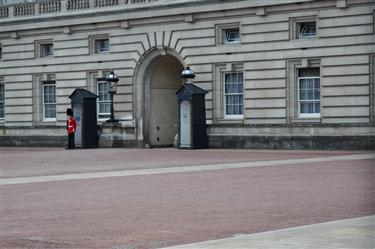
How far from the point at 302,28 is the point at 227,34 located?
3.78 m

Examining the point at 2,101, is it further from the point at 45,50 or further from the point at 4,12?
the point at 4,12

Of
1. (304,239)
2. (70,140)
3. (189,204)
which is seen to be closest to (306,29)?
(70,140)

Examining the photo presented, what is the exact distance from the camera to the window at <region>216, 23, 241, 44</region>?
4038 cm

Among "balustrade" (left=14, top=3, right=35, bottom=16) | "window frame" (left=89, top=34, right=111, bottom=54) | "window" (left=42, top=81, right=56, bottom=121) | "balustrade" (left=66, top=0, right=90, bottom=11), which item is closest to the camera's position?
"window frame" (left=89, top=34, right=111, bottom=54)

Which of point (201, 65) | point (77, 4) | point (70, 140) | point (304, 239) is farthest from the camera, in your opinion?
point (77, 4)

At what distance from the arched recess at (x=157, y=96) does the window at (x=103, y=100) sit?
2.02 meters

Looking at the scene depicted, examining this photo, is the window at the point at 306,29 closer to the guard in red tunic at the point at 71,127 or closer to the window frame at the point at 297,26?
the window frame at the point at 297,26

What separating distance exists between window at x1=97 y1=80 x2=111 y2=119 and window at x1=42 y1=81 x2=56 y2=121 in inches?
115

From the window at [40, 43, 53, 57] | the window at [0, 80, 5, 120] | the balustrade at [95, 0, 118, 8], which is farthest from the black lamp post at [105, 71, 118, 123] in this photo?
the window at [0, 80, 5, 120]

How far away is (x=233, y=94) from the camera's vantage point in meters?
40.7

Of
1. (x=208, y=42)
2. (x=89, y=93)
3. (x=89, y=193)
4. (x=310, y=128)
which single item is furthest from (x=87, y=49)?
(x=89, y=193)

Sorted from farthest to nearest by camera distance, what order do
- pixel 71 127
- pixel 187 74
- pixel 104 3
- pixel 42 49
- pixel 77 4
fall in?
pixel 42 49, pixel 77 4, pixel 104 3, pixel 71 127, pixel 187 74

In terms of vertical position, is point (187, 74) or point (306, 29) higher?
point (306, 29)

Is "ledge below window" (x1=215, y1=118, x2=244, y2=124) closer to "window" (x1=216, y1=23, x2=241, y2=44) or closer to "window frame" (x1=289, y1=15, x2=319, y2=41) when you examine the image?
"window" (x1=216, y1=23, x2=241, y2=44)
